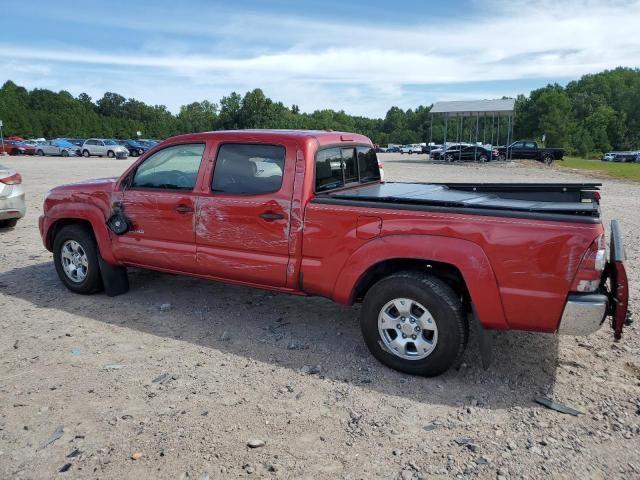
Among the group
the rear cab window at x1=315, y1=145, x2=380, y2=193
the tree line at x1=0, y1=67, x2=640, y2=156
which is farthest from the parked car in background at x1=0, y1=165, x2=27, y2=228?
the tree line at x1=0, y1=67, x2=640, y2=156

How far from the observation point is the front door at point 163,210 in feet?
16.2

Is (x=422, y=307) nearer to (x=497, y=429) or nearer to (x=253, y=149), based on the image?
(x=497, y=429)

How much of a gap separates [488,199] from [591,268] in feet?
4.14

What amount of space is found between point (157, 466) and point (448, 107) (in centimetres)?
3589

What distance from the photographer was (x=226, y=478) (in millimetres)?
2832

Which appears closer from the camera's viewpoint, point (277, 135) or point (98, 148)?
point (277, 135)

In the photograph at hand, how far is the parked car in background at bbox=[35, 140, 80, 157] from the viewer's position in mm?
45719

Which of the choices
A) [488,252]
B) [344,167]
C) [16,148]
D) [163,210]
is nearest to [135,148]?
[16,148]

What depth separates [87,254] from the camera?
564cm

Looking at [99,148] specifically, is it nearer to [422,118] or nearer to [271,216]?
[271,216]

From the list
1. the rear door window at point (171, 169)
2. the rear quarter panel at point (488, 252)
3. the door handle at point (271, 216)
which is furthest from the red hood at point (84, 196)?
the rear quarter panel at point (488, 252)

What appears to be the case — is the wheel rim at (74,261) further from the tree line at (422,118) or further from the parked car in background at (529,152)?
the tree line at (422,118)

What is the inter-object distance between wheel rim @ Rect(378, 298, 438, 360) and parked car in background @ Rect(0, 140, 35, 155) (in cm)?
5207

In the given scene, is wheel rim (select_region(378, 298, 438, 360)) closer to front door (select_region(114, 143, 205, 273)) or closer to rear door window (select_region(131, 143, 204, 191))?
front door (select_region(114, 143, 205, 273))
